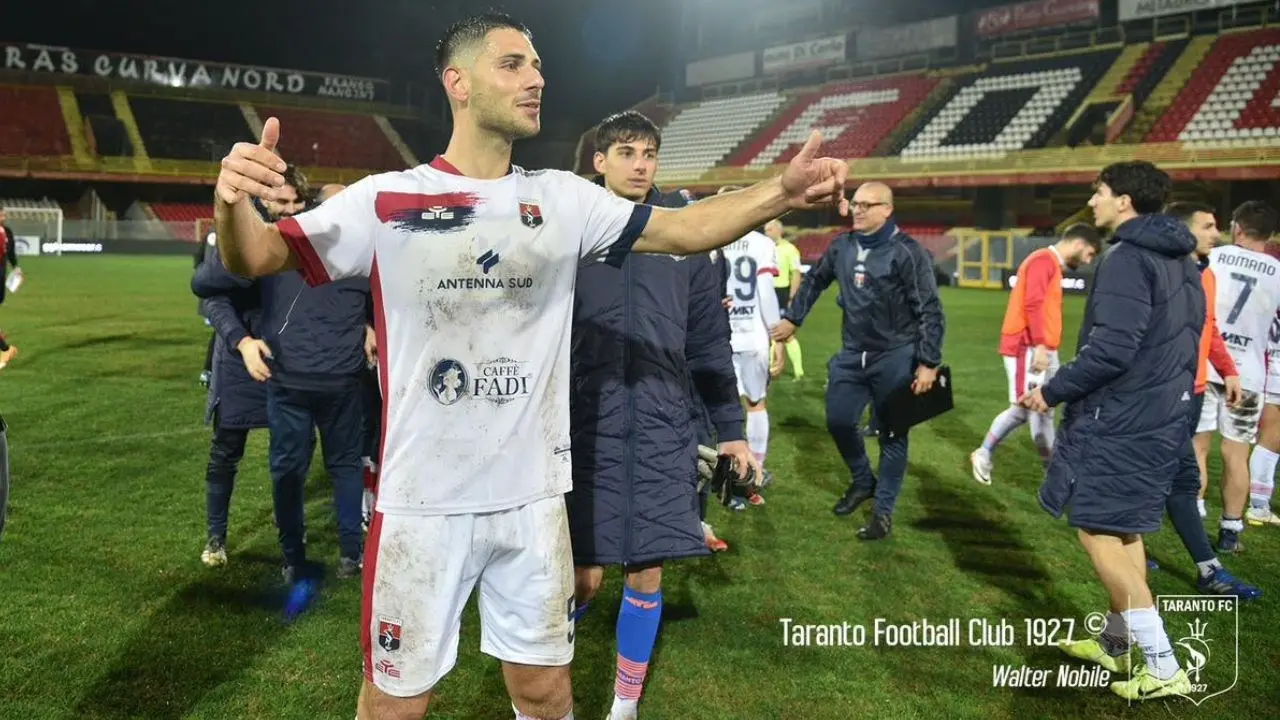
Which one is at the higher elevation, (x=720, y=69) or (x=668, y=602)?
(x=720, y=69)

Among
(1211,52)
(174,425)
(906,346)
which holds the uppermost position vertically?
(1211,52)

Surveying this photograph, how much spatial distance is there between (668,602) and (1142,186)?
3.05 meters

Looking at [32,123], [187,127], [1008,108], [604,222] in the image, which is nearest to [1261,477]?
[604,222]

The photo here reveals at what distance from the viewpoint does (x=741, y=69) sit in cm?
4772

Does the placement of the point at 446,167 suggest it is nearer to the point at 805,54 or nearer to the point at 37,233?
the point at 37,233

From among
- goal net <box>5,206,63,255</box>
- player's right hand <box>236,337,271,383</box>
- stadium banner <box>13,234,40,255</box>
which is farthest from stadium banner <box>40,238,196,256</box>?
player's right hand <box>236,337,271,383</box>

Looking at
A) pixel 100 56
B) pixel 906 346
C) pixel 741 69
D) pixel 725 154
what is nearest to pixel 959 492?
pixel 906 346

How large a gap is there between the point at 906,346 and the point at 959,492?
71.0 inches

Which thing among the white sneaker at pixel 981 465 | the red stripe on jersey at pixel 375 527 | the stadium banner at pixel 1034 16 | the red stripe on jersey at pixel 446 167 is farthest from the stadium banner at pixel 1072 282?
the red stripe on jersey at pixel 375 527

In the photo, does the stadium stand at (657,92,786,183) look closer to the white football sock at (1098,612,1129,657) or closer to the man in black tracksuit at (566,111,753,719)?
the white football sock at (1098,612,1129,657)

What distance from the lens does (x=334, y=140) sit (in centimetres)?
5191

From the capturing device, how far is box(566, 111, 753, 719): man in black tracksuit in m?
3.43

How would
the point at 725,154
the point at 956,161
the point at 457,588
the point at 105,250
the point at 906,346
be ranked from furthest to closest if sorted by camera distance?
the point at 725,154, the point at 105,250, the point at 956,161, the point at 906,346, the point at 457,588

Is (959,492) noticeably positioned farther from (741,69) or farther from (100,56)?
(100,56)
